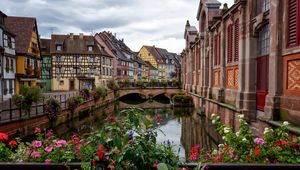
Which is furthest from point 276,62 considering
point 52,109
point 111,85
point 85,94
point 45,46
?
point 45,46

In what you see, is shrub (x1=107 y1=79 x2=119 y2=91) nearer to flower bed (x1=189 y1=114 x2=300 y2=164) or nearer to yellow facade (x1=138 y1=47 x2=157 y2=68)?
flower bed (x1=189 y1=114 x2=300 y2=164)

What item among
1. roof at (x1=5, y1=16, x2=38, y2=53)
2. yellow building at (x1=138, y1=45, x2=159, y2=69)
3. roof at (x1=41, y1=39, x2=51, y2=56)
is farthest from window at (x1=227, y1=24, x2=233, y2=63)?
yellow building at (x1=138, y1=45, x2=159, y2=69)

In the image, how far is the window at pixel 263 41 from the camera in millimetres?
12594

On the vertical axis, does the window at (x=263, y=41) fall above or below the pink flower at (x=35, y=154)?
above

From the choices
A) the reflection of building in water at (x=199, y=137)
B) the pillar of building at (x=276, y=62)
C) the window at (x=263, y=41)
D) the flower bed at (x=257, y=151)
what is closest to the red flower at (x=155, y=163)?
the flower bed at (x=257, y=151)

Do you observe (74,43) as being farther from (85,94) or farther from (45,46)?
(85,94)

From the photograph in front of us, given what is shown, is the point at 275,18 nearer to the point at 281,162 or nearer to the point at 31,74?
the point at 281,162

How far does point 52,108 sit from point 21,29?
74.3ft

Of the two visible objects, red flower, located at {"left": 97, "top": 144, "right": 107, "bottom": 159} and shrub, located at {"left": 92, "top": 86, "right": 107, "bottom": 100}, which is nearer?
red flower, located at {"left": 97, "top": 144, "right": 107, "bottom": 159}

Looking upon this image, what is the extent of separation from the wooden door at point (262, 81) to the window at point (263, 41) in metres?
0.30

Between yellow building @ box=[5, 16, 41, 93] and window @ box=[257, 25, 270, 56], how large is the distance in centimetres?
2818

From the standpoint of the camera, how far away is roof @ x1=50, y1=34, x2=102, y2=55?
55.3 metres

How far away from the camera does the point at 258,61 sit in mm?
13586

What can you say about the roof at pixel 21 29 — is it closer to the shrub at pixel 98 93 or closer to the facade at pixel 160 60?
the shrub at pixel 98 93
